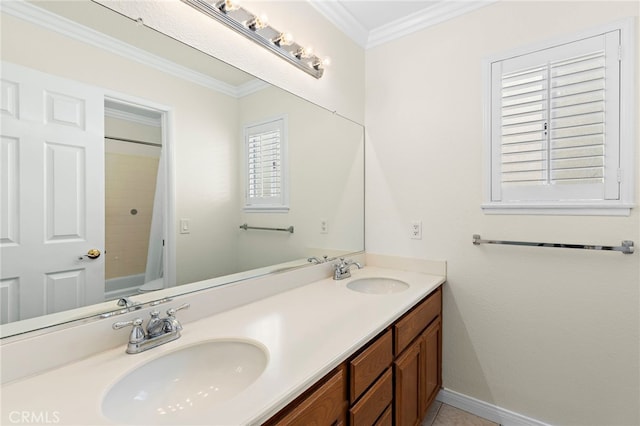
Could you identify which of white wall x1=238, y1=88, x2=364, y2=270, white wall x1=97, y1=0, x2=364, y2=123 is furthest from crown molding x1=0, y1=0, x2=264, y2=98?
white wall x1=238, y1=88, x2=364, y2=270

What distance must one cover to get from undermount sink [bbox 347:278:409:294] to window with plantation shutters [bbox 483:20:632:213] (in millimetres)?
710

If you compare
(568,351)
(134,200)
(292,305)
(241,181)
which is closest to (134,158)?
(134,200)

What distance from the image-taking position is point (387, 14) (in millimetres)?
1917

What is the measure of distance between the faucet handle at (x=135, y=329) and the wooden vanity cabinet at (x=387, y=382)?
497 mm

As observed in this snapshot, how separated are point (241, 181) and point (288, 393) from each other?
94cm

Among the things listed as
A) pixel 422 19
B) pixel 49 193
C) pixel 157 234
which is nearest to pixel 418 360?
pixel 157 234

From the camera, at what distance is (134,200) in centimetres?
104

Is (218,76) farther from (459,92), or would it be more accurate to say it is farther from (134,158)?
(459,92)

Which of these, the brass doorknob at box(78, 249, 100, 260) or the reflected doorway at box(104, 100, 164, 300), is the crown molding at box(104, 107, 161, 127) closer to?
the reflected doorway at box(104, 100, 164, 300)

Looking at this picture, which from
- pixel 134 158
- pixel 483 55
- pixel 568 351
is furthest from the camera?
pixel 483 55

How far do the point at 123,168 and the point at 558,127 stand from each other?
1.94 meters

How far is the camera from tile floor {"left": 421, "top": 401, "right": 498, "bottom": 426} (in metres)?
1.72

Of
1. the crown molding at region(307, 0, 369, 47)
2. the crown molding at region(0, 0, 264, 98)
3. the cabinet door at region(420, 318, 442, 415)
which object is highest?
the crown molding at region(307, 0, 369, 47)

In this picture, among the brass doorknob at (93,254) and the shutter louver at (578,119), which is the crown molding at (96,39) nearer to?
the brass doorknob at (93,254)
